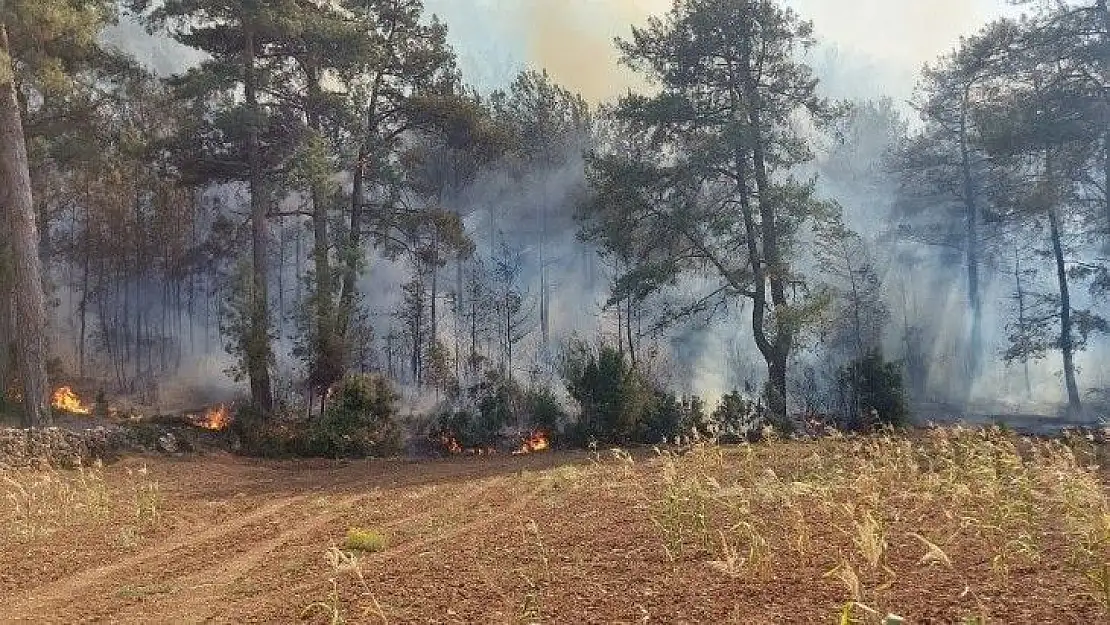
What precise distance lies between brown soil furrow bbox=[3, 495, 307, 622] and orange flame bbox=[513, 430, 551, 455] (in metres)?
11.2

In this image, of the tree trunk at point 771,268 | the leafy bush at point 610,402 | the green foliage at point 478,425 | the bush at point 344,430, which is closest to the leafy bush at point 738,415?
the tree trunk at point 771,268

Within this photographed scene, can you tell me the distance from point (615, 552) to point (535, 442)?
14823mm

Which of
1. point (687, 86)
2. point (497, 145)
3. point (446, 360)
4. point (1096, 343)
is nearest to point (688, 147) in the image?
point (687, 86)

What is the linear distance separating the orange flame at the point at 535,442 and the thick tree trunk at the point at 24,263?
10.1 metres

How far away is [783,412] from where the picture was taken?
66.3ft

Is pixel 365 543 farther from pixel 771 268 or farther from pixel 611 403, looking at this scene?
pixel 771 268

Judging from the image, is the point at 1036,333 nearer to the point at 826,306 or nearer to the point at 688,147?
the point at 826,306

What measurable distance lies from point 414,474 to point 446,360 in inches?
714

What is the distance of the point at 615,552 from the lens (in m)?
5.06

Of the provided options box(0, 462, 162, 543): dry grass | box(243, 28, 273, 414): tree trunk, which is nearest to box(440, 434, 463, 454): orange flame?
box(243, 28, 273, 414): tree trunk

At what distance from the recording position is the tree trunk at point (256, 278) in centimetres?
1964

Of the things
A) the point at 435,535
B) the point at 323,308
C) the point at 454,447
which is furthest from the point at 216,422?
the point at 435,535

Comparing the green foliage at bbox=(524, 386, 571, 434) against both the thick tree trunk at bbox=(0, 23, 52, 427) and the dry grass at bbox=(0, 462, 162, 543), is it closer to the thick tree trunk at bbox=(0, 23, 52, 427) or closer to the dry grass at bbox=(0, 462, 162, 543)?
the dry grass at bbox=(0, 462, 162, 543)

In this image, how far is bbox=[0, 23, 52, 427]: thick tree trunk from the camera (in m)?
15.7
